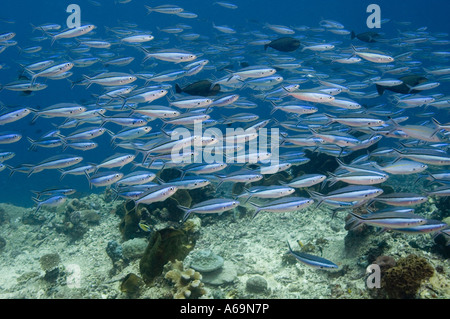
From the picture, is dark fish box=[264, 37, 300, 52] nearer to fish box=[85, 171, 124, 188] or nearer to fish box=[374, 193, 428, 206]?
fish box=[374, 193, 428, 206]

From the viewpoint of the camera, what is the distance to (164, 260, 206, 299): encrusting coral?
4.01m

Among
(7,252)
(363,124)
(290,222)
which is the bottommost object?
(7,252)

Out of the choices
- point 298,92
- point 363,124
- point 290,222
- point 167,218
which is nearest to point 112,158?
point 167,218

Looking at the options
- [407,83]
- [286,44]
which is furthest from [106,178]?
[407,83]

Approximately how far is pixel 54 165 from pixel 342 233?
691 centimetres

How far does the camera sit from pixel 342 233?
256 inches

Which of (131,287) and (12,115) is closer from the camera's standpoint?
(131,287)

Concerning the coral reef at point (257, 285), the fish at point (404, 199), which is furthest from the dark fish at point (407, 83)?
the coral reef at point (257, 285)

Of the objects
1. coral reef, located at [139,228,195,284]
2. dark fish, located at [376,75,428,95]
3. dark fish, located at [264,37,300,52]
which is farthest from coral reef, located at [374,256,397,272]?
dark fish, located at [264,37,300,52]

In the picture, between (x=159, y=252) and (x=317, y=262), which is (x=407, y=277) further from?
(x=159, y=252)

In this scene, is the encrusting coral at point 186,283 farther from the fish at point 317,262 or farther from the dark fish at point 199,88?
the dark fish at point 199,88

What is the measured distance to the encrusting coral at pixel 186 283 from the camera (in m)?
4.01

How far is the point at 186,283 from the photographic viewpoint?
13.7 ft

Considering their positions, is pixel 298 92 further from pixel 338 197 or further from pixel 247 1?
pixel 247 1
